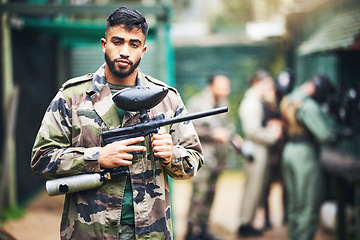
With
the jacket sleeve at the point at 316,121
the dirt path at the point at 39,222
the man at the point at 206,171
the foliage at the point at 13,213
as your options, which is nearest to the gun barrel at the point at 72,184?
the dirt path at the point at 39,222

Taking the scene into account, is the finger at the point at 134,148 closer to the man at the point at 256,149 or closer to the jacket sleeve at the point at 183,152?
the jacket sleeve at the point at 183,152

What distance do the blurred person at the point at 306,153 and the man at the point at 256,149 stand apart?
3.35 ft

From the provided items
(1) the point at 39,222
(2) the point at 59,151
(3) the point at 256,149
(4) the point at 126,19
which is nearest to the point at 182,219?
(3) the point at 256,149

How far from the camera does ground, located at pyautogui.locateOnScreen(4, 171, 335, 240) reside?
550 centimetres

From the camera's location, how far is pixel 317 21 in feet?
27.7

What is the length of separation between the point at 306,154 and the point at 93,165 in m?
3.32

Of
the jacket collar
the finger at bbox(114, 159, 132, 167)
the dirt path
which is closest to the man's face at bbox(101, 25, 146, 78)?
the jacket collar

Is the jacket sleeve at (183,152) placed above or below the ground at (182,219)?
above

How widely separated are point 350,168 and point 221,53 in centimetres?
648

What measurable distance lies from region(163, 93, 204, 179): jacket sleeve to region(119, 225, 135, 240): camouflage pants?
35 cm

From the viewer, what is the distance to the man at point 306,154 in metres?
4.81

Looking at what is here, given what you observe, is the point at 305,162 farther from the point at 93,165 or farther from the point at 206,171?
the point at 93,165

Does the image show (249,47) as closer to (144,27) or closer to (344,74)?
(344,74)

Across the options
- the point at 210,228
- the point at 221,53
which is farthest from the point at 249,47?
the point at 210,228
